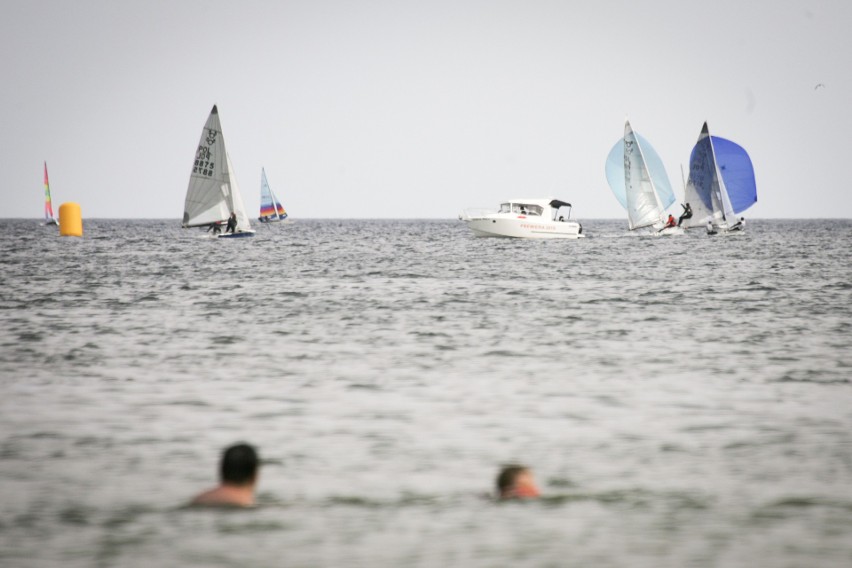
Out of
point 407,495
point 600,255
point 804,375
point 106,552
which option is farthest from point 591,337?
point 600,255

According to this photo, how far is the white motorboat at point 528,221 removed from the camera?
213 feet

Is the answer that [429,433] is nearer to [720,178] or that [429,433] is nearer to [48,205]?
[720,178]

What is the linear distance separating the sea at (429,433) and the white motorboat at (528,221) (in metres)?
40.1

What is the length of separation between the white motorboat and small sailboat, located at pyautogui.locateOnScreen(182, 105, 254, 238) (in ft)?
58.6

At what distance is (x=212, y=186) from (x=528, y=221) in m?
22.9

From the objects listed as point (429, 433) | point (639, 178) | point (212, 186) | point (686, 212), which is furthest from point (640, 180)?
point (429, 433)

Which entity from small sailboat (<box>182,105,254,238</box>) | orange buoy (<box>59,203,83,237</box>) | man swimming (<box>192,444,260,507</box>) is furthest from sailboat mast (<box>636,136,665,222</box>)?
man swimming (<box>192,444,260,507</box>)

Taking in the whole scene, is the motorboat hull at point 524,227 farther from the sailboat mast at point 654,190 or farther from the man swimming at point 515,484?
the man swimming at point 515,484

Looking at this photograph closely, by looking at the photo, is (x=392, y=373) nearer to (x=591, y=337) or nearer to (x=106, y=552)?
(x=591, y=337)

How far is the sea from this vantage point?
23.7 feet

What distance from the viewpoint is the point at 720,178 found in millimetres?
74000

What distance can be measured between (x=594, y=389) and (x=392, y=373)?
11.2 ft

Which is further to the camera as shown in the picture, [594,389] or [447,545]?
[594,389]

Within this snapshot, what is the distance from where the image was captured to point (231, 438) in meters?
10.5
